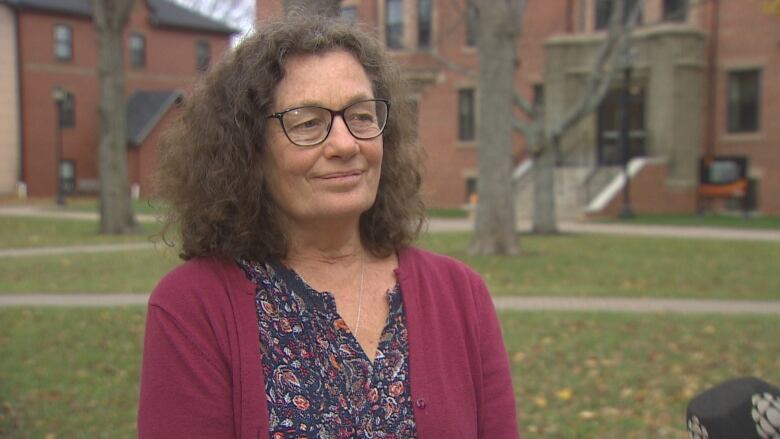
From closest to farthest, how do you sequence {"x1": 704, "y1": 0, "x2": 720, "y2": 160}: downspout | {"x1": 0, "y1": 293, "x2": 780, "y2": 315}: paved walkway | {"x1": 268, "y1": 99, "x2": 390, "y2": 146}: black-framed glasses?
{"x1": 268, "y1": 99, "x2": 390, "y2": 146}: black-framed glasses
{"x1": 0, "y1": 293, "x2": 780, "y2": 315}: paved walkway
{"x1": 704, "y1": 0, "x2": 720, "y2": 160}: downspout

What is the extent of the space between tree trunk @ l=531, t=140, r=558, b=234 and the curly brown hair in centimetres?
1631

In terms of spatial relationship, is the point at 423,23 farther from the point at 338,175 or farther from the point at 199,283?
the point at 199,283

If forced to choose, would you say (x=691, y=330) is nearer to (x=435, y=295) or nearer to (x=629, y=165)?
(x=435, y=295)

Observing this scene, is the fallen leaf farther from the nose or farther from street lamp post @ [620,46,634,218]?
street lamp post @ [620,46,634,218]

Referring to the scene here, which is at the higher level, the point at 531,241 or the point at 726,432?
the point at 726,432

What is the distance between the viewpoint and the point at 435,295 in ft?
7.62

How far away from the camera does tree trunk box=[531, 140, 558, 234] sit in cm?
1834

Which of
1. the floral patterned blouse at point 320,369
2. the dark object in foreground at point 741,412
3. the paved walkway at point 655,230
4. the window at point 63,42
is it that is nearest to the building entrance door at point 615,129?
the paved walkway at point 655,230

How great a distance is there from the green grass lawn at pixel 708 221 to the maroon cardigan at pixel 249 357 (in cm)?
1947

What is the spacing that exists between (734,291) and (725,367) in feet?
13.7

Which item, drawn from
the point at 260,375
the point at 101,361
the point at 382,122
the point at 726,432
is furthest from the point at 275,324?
the point at 101,361

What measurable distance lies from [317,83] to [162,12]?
43.5 meters

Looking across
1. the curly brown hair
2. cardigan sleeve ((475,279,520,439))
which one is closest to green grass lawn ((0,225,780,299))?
cardigan sleeve ((475,279,520,439))

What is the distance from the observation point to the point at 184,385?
1975mm
